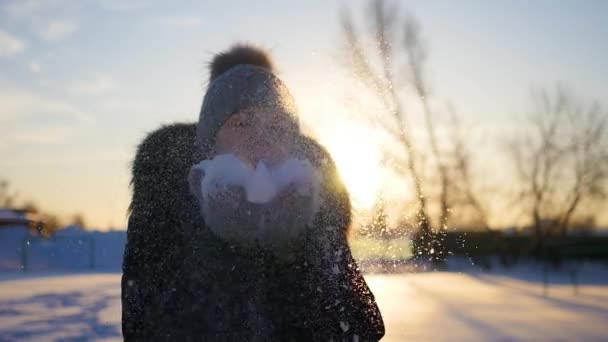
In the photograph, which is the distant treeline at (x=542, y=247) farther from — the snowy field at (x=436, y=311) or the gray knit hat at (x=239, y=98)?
the gray knit hat at (x=239, y=98)

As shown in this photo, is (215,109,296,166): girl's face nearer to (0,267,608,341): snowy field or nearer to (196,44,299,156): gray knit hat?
(196,44,299,156): gray knit hat

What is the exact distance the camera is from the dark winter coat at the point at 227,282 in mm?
1305

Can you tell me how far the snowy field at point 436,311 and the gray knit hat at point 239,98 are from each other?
308cm

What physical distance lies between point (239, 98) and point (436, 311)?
5151 millimetres

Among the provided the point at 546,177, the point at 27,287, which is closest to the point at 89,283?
the point at 27,287

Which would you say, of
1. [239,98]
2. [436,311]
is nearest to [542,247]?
[436,311]

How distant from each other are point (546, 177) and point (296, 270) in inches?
356

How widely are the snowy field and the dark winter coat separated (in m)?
2.95

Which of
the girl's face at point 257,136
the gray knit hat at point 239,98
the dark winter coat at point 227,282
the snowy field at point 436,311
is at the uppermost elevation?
the gray knit hat at point 239,98

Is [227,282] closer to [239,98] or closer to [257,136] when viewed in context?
[257,136]

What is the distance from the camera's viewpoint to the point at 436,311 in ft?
20.0

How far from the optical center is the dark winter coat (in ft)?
4.28

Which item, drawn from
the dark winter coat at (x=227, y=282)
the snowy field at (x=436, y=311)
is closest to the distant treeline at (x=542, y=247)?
the snowy field at (x=436, y=311)

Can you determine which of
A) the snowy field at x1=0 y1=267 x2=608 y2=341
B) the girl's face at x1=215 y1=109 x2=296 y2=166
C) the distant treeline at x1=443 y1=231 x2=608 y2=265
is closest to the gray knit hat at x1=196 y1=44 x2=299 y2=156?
the girl's face at x1=215 y1=109 x2=296 y2=166
